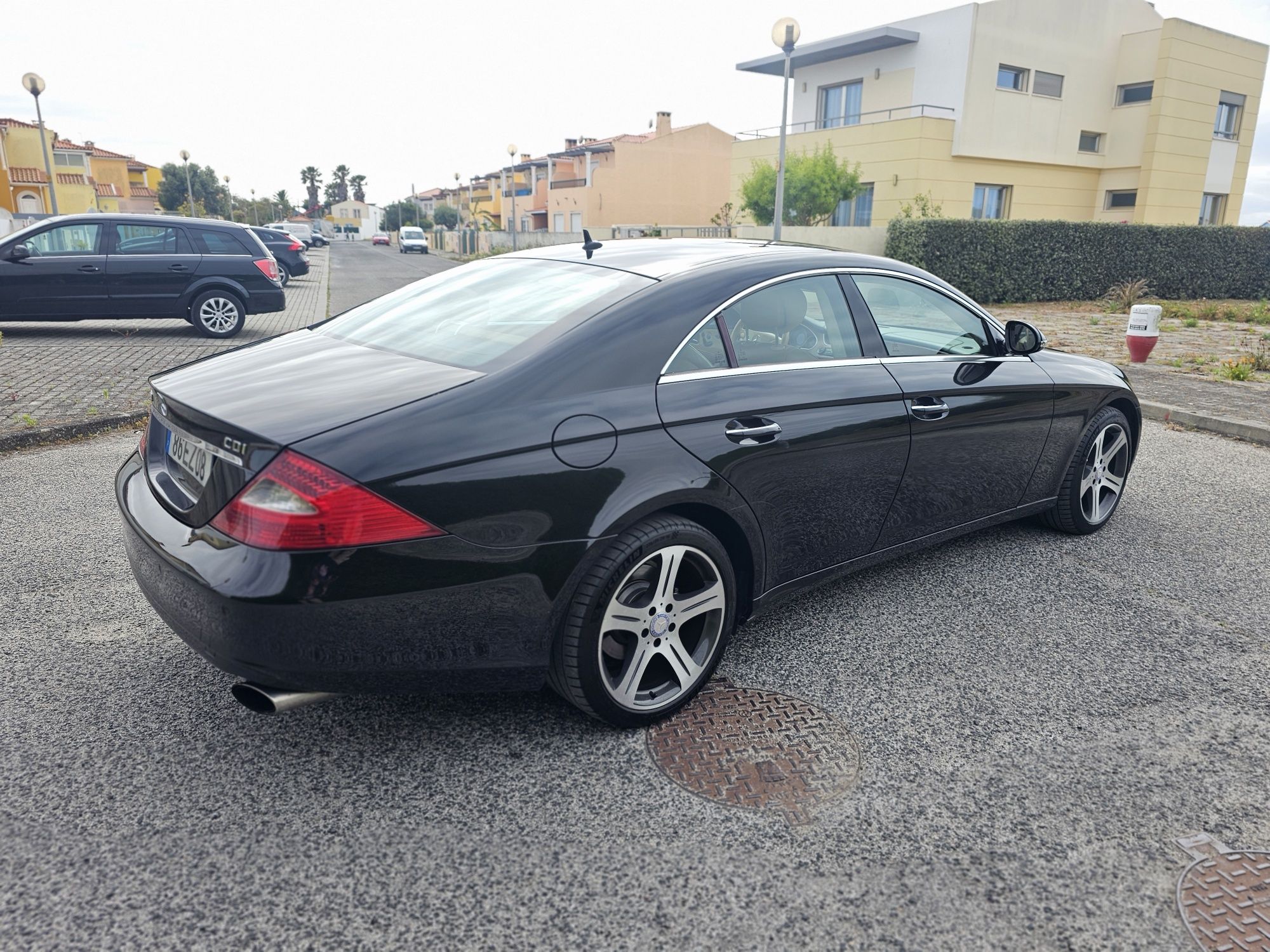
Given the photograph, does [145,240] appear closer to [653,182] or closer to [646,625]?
[646,625]

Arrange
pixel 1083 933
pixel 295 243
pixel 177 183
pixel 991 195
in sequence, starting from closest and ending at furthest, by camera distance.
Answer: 1. pixel 1083 933
2. pixel 295 243
3. pixel 991 195
4. pixel 177 183

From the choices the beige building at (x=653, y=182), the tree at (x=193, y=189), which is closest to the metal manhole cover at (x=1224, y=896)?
the beige building at (x=653, y=182)

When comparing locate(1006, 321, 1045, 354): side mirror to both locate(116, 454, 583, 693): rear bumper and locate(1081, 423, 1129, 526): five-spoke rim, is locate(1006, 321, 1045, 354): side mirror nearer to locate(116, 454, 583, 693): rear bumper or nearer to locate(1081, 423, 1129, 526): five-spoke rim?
locate(1081, 423, 1129, 526): five-spoke rim

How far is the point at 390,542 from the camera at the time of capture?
237 centimetres

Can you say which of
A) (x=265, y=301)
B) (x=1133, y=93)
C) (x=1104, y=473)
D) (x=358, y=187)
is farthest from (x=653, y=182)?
(x=358, y=187)

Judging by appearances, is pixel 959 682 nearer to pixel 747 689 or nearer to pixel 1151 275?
pixel 747 689

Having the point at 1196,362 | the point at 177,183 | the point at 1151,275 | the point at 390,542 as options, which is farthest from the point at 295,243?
the point at 177,183

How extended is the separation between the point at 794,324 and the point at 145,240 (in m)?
11.5

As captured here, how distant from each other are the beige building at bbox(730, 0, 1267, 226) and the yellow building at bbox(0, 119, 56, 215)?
33938 mm

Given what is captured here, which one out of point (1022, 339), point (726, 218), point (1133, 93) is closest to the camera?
point (1022, 339)

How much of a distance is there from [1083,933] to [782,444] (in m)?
1.66

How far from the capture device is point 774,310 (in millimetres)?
3365

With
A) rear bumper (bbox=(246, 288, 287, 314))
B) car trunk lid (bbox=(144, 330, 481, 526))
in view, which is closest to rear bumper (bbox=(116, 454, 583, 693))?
car trunk lid (bbox=(144, 330, 481, 526))

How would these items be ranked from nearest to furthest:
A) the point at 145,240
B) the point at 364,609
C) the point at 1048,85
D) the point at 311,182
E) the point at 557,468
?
the point at 364,609 < the point at 557,468 < the point at 145,240 < the point at 1048,85 < the point at 311,182
